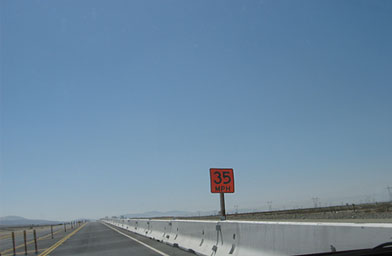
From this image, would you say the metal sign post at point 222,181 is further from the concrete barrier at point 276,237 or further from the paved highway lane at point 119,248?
the paved highway lane at point 119,248

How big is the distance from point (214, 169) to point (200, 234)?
289 cm

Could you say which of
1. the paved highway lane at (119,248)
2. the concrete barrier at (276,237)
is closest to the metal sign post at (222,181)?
the concrete barrier at (276,237)

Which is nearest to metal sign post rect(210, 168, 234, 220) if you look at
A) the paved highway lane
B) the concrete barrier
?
the concrete barrier

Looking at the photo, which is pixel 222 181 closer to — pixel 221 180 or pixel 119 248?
pixel 221 180

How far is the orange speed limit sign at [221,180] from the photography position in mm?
14445

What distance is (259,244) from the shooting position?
8.09 meters

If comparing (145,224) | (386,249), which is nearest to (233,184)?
(386,249)

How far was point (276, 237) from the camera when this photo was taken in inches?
290

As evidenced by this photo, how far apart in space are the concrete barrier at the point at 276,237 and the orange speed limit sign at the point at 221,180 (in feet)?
5.61

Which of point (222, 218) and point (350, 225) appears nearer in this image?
point (350, 225)

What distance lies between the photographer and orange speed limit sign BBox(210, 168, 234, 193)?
14.4 metres

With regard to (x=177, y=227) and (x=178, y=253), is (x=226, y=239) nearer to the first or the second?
(x=178, y=253)

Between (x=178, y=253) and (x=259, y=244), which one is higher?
(x=259, y=244)

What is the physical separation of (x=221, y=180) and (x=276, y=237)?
734 cm
